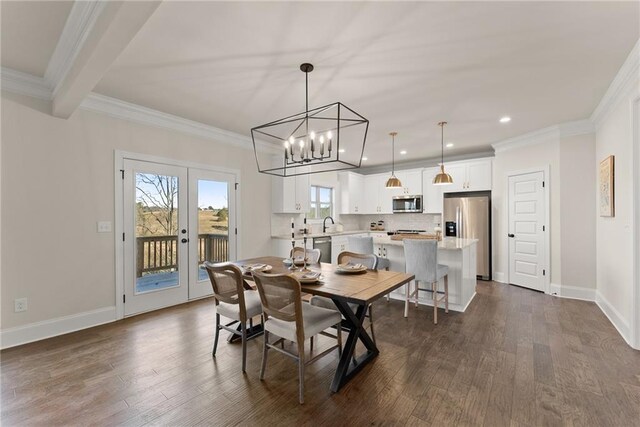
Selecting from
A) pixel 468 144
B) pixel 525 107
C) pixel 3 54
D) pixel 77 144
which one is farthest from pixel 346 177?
pixel 3 54

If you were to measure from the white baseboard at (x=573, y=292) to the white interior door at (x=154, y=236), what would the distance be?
570 centimetres

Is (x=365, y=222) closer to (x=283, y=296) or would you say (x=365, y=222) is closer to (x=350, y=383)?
(x=350, y=383)

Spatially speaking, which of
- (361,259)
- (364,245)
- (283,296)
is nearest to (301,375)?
(283,296)

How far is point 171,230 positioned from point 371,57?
337cm

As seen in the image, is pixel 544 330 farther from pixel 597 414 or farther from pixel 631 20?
pixel 631 20

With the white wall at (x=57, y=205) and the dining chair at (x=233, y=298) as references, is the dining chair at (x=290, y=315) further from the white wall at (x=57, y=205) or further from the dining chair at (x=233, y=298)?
the white wall at (x=57, y=205)

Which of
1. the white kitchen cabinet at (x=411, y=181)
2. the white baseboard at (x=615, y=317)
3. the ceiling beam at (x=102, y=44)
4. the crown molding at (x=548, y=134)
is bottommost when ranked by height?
the white baseboard at (x=615, y=317)

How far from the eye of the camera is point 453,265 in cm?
379

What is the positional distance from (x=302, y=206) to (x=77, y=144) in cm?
345

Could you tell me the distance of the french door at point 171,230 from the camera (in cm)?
359

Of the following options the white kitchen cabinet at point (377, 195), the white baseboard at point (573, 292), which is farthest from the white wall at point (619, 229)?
the white kitchen cabinet at point (377, 195)

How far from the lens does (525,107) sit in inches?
141

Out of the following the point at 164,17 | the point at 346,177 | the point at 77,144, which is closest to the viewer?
the point at 164,17

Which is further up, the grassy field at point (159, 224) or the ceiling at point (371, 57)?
the ceiling at point (371, 57)
